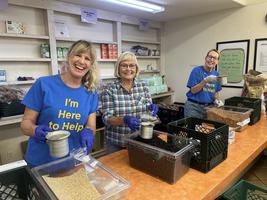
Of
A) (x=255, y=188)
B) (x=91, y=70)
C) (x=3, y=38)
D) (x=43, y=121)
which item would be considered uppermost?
(x=3, y=38)

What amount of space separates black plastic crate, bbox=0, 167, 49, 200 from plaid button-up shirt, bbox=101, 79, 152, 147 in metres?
0.83

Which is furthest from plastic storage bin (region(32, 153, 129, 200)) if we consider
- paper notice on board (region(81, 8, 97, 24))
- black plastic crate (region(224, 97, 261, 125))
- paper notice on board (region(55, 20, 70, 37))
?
paper notice on board (region(81, 8, 97, 24))

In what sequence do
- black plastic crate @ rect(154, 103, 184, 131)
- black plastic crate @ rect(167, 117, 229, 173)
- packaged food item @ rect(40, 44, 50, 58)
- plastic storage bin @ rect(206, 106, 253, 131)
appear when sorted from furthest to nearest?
black plastic crate @ rect(154, 103, 184, 131) < packaged food item @ rect(40, 44, 50, 58) < plastic storage bin @ rect(206, 106, 253, 131) < black plastic crate @ rect(167, 117, 229, 173)

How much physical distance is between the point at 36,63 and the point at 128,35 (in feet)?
5.80

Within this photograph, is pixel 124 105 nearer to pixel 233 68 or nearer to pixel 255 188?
pixel 255 188

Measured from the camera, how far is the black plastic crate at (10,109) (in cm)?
226

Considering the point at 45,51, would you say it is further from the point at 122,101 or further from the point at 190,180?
the point at 190,180

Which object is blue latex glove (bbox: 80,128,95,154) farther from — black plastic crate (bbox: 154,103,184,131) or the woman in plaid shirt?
black plastic crate (bbox: 154,103,184,131)

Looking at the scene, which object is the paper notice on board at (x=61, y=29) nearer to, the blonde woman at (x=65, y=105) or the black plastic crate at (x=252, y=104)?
the blonde woman at (x=65, y=105)

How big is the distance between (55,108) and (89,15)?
2206mm

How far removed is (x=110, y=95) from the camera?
1.75 metres

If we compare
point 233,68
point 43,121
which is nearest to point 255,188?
point 43,121

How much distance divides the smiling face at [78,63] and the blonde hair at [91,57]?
0.02 metres

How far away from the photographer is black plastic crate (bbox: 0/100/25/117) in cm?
226
